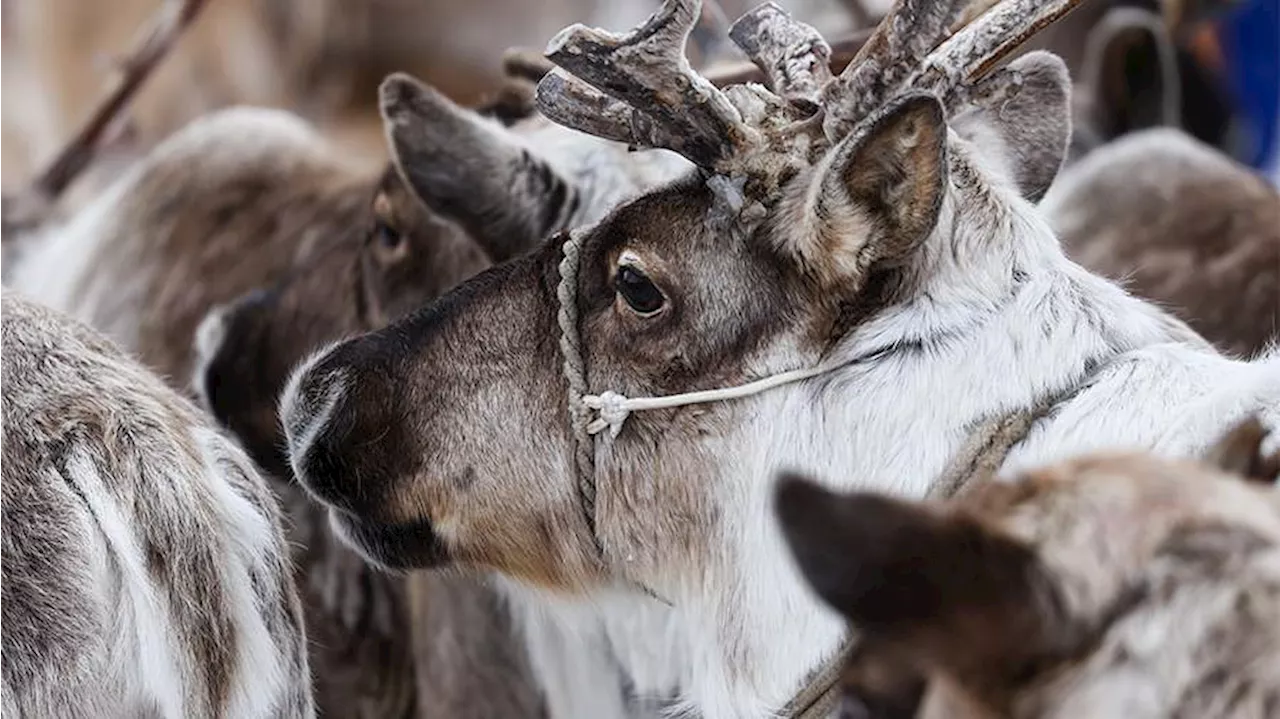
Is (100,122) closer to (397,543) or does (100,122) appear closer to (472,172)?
(472,172)

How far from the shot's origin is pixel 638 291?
2.08 metres

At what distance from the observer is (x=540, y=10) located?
9.77 m

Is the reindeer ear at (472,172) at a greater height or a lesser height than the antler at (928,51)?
lesser

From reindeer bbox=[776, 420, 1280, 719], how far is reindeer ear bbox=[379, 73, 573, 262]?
147 cm

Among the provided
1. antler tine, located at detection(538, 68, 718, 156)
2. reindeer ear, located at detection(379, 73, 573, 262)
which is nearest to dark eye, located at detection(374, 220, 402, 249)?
reindeer ear, located at detection(379, 73, 573, 262)

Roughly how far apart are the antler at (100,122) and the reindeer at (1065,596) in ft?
9.60

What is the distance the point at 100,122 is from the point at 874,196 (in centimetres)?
262

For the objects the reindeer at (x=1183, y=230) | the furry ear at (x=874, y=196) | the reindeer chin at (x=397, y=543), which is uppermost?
the furry ear at (x=874, y=196)

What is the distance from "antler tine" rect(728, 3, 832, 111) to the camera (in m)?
2.08

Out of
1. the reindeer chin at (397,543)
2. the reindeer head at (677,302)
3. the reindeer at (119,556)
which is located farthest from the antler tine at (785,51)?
the reindeer at (119,556)

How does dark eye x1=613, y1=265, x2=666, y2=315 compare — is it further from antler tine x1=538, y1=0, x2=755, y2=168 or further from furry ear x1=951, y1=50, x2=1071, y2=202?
furry ear x1=951, y1=50, x2=1071, y2=202

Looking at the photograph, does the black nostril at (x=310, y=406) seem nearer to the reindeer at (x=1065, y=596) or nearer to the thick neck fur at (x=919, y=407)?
the thick neck fur at (x=919, y=407)

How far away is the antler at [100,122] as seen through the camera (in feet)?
12.8

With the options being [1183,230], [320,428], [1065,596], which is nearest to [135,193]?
[320,428]
